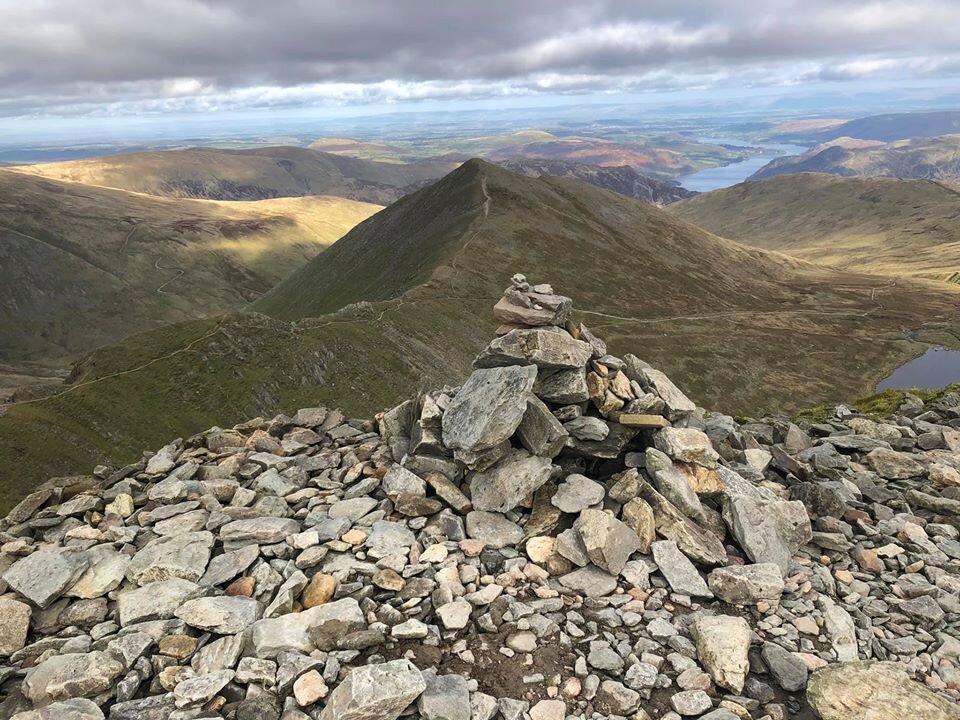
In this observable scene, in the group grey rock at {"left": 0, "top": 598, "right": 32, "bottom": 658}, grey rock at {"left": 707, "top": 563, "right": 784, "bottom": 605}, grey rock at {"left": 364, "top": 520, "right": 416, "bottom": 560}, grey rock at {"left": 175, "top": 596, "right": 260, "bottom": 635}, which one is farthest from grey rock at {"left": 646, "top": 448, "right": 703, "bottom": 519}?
grey rock at {"left": 0, "top": 598, "right": 32, "bottom": 658}

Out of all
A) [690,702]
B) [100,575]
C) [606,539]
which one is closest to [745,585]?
[606,539]

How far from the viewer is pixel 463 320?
13838cm

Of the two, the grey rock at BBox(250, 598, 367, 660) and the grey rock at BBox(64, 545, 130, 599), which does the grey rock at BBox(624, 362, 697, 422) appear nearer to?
the grey rock at BBox(250, 598, 367, 660)

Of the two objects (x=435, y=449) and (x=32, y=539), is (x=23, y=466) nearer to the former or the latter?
(x=32, y=539)

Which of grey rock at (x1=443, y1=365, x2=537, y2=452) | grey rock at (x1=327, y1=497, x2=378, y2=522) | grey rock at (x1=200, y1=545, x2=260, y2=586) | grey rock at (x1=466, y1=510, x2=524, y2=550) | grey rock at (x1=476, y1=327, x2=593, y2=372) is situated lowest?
grey rock at (x1=466, y1=510, x2=524, y2=550)

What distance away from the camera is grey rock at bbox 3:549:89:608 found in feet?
48.6

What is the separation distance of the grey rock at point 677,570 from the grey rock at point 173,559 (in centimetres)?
1343

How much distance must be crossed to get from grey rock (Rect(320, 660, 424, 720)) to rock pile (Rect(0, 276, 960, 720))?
0.16 ft

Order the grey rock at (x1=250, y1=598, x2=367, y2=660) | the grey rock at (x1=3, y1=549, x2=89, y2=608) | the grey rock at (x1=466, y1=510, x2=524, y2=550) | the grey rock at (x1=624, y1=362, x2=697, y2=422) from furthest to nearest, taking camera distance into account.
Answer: the grey rock at (x1=624, y1=362, x2=697, y2=422)
the grey rock at (x1=466, y1=510, x2=524, y2=550)
the grey rock at (x1=3, y1=549, x2=89, y2=608)
the grey rock at (x1=250, y1=598, x2=367, y2=660)

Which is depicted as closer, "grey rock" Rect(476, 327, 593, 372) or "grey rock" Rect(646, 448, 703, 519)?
"grey rock" Rect(646, 448, 703, 519)

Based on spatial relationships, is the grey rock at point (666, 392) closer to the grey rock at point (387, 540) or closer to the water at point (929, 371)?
the grey rock at point (387, 540)

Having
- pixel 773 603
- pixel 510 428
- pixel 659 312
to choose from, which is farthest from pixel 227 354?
pixel 659 312

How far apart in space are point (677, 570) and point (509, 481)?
5818mm

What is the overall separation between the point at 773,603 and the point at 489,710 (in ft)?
29.2
